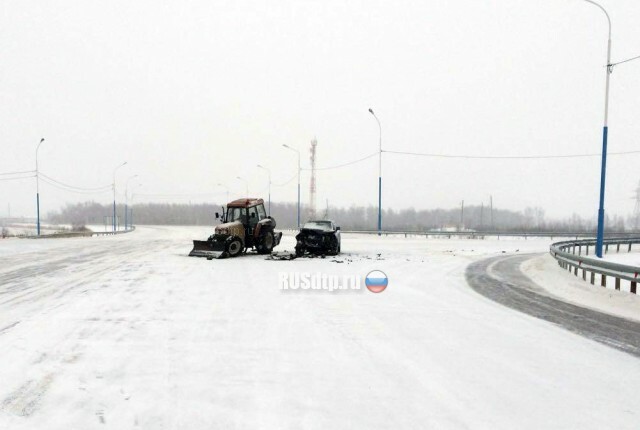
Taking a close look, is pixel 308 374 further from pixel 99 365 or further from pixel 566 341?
pixel 566 341

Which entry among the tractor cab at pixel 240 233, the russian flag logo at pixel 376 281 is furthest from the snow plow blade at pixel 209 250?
the russian flag logo at pixel 376 281

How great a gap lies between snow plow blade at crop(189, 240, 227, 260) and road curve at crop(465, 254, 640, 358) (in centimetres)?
980

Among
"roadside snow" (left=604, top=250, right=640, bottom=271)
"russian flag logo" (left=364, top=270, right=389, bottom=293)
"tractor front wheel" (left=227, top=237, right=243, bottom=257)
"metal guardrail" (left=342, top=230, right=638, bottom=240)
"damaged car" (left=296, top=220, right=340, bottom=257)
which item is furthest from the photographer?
"metal guardrail" (left=342, top=230, right=638, bottom=240)

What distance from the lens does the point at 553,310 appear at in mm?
8062

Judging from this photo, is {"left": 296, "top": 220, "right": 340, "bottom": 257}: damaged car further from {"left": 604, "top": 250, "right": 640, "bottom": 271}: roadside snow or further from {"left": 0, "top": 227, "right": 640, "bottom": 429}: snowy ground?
{"left": 604, "top": 250, "right": 640, "bottom": 271}: roadside snow

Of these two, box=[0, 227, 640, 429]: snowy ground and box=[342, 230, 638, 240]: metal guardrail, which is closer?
box=[0, 227, 640, 429]: snowy ground

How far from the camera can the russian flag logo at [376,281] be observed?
10.1 metres

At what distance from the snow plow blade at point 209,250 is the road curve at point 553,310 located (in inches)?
386

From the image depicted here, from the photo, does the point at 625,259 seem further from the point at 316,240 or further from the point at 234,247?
the point at 234,247

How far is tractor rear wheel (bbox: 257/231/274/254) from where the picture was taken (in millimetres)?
17969

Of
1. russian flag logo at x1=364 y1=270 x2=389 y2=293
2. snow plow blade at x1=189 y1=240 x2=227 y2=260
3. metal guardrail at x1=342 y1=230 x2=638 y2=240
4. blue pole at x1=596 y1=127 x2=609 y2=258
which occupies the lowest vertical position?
metal guardrail at x1=342 y1=230 x2=638 y2=240

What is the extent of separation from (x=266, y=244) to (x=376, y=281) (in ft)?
25.9

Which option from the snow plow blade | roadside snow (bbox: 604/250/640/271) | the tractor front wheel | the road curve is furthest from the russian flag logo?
roadside snow (bbox: 604/250/640/271)

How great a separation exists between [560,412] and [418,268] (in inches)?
427
